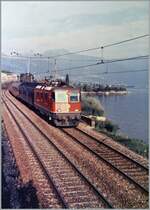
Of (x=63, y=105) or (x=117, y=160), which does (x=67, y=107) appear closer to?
(x=63, y=105)

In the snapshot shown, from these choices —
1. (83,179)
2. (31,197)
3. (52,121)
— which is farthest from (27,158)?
(52,121)

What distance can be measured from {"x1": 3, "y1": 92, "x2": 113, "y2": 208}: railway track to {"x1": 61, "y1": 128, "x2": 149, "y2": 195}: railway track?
42.6 inches

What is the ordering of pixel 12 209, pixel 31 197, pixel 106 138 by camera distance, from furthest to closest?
pixel 106 138
pixel 31 197
pixel 12 209


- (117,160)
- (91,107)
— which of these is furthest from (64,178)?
(91,107)

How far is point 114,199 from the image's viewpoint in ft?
27.1

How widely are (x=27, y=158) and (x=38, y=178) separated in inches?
83.6

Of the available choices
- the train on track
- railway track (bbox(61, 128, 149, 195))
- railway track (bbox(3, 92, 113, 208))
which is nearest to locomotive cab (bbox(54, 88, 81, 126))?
the train on track

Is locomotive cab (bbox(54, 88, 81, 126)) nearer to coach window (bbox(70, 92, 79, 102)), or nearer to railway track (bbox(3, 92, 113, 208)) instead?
coach window (bbox(70, 92, 79, 102))

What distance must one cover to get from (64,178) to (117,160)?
8.62 feet

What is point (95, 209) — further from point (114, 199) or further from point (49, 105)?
point (49, 105)

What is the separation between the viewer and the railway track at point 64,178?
316 inches

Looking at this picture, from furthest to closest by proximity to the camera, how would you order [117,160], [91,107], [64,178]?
[91,107]
[117,160]
[64,178]

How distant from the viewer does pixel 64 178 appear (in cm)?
965

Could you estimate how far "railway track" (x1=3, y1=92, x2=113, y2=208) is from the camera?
8.02 metres
